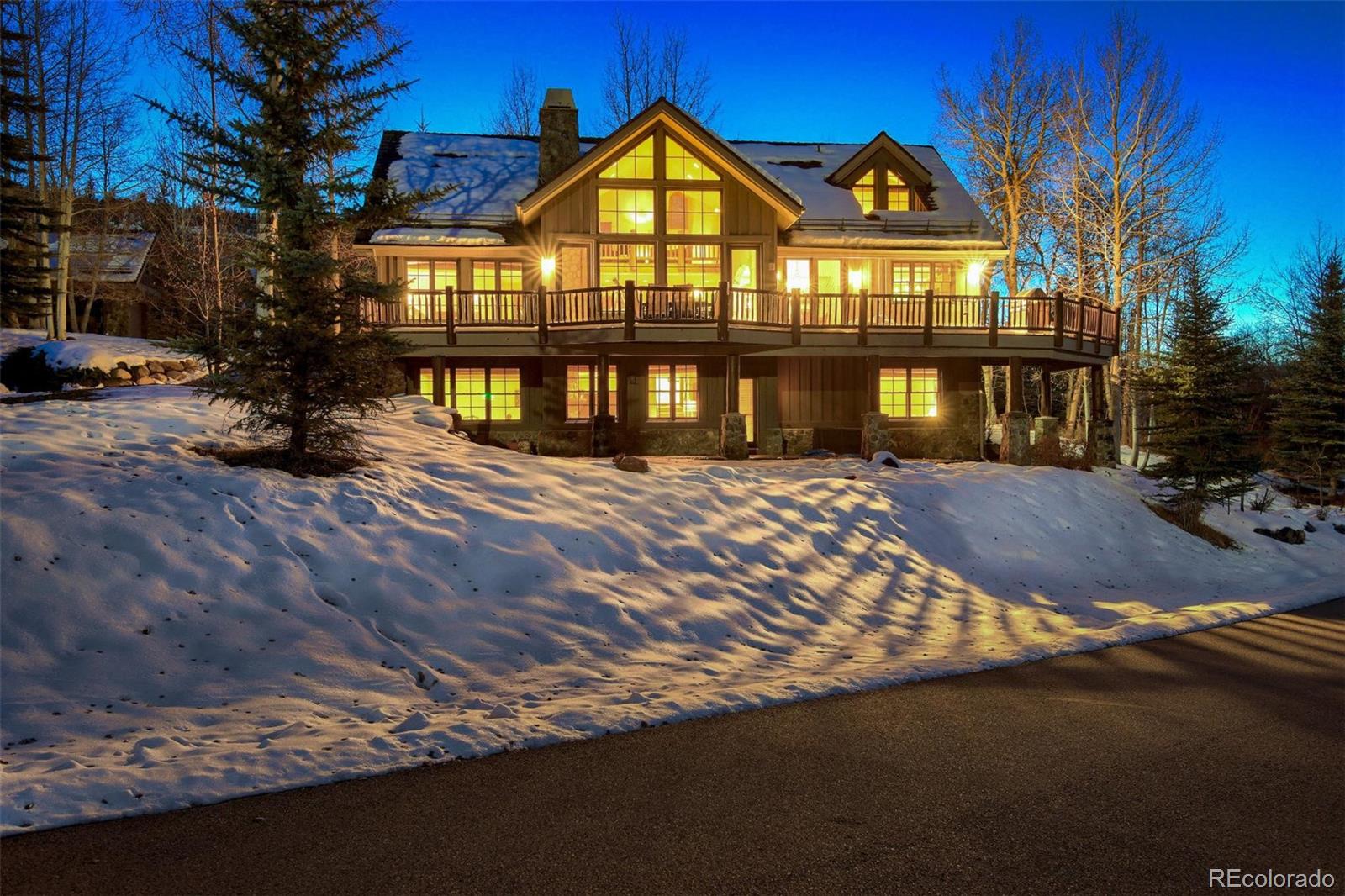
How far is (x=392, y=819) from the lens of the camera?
15.2ft

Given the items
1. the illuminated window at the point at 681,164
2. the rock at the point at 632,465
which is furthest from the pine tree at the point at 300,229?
the illuminated window at the point at 681,164

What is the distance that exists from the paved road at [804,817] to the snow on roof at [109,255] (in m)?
37.6

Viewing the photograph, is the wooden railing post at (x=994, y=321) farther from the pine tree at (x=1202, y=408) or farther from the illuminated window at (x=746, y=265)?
the illuminated window at (x=746, y=265)

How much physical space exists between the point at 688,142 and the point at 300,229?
14538mm

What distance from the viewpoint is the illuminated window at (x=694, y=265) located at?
79.5 feet

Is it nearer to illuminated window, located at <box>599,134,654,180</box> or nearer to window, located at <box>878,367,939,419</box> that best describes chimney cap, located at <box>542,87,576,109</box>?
illuminated window, located at <box>599,134,654,180</box>

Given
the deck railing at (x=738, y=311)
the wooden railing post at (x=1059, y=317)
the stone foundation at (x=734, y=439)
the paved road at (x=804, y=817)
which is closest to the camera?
the paved road at (x=804, y=817)

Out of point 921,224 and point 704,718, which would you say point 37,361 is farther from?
point 921,224

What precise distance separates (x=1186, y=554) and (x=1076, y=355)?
8097mm

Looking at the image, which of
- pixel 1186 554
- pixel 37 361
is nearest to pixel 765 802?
pixel 1186 554

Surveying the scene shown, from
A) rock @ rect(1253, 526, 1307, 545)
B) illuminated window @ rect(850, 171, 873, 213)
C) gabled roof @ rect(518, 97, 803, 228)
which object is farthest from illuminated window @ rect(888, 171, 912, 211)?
rock @ rect(1253, 526, 1307, 545)

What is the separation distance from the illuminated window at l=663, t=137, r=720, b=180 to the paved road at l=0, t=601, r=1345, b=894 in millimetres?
19969

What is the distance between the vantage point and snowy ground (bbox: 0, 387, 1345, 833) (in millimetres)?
6051

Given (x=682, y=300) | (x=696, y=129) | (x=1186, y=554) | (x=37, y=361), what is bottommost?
(x=1186, y=554)
